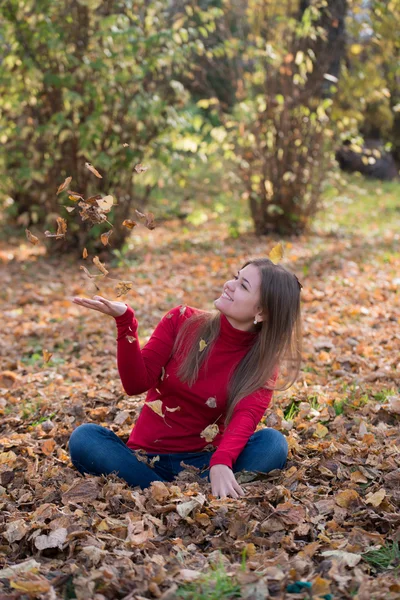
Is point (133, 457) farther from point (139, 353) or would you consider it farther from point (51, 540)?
point (51, 540)

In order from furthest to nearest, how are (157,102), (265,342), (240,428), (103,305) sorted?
(157,102) → (265,342) → (240,428) → (103,305)

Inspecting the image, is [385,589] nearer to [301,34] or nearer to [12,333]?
[12,333]

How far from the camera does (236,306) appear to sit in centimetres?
276

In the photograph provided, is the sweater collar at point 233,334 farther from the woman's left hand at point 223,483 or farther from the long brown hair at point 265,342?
the woman's left hand at point 223,483

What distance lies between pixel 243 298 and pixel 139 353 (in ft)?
1.47

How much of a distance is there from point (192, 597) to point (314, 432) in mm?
1443

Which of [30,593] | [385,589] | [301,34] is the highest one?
[301,34]

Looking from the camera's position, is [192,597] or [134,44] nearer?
[192,597]

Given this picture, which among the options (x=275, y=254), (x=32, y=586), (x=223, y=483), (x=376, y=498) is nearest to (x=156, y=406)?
(x=223, y=483)

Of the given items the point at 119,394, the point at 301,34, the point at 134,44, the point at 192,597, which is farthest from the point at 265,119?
the point at 192,597

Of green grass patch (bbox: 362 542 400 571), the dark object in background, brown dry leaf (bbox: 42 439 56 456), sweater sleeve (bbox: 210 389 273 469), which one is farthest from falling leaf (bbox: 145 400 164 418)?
the dark object in background

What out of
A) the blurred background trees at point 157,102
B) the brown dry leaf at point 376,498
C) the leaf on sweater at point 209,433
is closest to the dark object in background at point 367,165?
the blurred background trees at point 157,102

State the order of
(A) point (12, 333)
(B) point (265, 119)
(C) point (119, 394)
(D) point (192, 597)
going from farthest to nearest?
1. (B) point (265, 119)
2. (A) point (12, 333)
3. (C) point (119, 394)
4. (D) point (192, 597)

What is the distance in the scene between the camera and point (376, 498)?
97.0 inches
